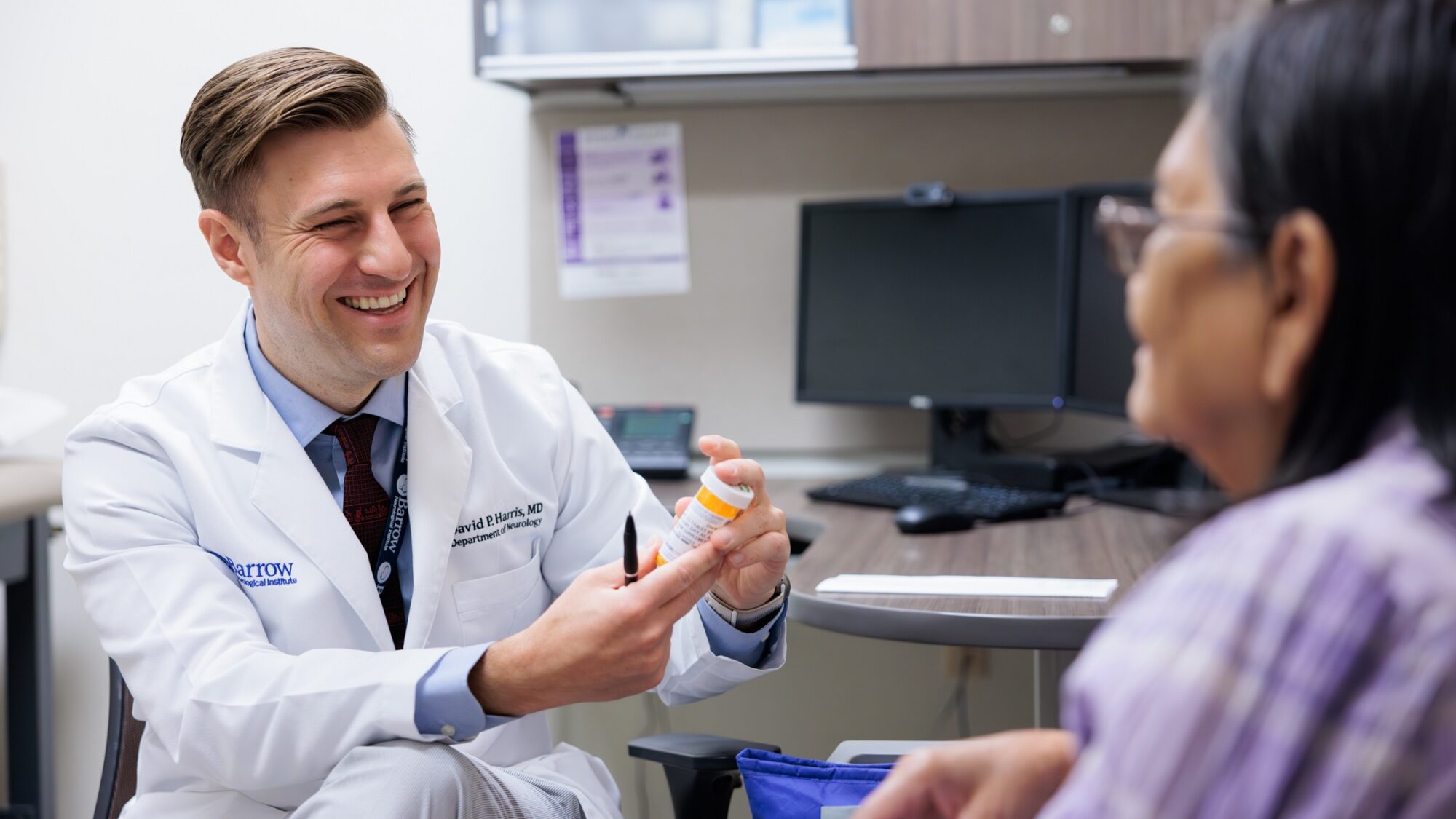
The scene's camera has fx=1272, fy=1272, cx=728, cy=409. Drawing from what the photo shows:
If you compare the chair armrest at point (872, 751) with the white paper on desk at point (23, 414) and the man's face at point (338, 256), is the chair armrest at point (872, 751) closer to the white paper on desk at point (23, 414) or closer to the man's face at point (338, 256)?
the man's face at point (338, 256)

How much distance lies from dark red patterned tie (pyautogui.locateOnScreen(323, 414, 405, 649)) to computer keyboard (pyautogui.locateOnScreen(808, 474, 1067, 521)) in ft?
2.65

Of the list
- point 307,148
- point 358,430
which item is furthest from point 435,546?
point 307,148

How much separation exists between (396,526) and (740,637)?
15.1 inches

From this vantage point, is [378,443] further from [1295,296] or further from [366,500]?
[1295,296]

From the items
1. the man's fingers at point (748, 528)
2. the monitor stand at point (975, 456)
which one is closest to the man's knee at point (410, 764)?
the man's fingers at point (748, 528)

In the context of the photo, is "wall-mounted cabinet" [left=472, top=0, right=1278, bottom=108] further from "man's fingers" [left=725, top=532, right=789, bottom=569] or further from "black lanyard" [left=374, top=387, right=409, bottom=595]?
"man's fingers" [left=725, top=532, right=789, bottom=569]

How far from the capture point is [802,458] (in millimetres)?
2367

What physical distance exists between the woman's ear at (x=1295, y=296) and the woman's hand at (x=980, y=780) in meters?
0.34

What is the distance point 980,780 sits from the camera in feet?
2.76

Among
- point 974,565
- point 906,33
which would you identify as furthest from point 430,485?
point 906,33

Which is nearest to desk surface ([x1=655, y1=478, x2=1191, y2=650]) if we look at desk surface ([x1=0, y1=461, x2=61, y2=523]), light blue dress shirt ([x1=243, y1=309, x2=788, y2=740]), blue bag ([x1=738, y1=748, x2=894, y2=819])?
light blue dress shirt ([x1=243, y1=309, x2=788, y2=740])

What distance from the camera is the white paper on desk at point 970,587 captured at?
4.61 ft

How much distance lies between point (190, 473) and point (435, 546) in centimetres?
25

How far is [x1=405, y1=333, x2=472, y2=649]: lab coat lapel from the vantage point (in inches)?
51.2
